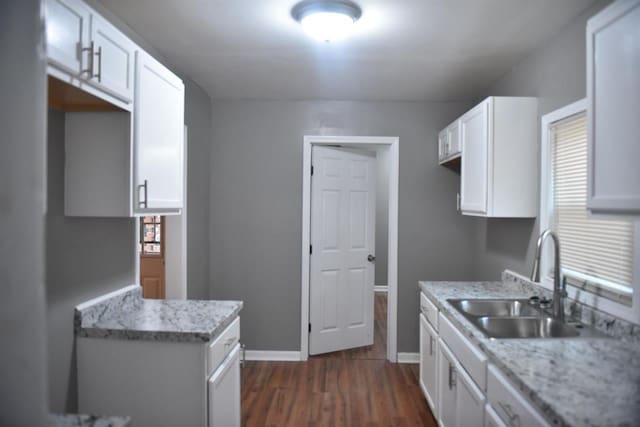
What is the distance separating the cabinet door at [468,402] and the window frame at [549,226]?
73cm

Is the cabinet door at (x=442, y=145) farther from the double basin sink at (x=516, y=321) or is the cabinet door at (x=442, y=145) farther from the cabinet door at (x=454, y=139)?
the double basin sink at (x=516, y=321)

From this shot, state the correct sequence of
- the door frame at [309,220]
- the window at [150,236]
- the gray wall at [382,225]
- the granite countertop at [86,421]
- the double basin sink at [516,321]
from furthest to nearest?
the gray wall at [382,225] < the window at [150,236] < the door frame at [309,220] < the double basin sink at [516,321] < the granite countertop at [86,421]

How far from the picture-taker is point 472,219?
3.75m

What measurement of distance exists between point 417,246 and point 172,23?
2.74m

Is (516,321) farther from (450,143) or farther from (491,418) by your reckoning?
(450,143)

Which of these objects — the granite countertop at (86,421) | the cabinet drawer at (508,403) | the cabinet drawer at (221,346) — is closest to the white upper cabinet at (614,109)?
the cabinet drawer at (508,403)

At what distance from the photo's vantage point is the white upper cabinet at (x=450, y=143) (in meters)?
3.09

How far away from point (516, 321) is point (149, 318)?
Result: 1.90 metres

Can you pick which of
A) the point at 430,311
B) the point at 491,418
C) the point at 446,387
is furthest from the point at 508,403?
the point at 430,311

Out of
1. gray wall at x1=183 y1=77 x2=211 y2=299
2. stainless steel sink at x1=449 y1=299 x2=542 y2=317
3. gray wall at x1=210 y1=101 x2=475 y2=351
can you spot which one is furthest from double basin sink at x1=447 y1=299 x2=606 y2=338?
gray wall at x1=183 y1=77 x2=211 y2=299

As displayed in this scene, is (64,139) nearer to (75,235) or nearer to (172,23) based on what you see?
(75,235)

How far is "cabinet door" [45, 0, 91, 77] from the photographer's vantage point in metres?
1.24

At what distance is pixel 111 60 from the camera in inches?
61.7

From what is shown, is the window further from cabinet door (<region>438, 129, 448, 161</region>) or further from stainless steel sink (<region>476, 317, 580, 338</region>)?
stainless steel sink (<region>476, 317, 580, 338</region>)
